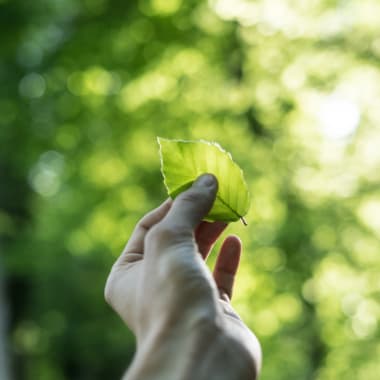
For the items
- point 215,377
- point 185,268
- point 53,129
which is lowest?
point 53,129

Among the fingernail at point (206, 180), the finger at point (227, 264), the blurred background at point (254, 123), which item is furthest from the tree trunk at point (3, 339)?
the fingernail at point (206, 180)

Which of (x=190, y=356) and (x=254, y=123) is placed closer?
(x=190, y=356)

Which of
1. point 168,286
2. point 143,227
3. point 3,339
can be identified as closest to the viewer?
point 168,286

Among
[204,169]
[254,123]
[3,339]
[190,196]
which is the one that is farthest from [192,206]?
[3,339]

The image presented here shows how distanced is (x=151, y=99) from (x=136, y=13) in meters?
1.13

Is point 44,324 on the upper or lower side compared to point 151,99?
lower

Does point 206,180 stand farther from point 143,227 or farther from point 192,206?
point 143,227

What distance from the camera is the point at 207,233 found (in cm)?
182

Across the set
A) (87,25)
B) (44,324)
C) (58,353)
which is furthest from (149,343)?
(58,353)

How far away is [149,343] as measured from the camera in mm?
1348

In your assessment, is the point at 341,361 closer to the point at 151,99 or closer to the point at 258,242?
the point at 258,242

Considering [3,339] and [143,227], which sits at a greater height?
[143,227]

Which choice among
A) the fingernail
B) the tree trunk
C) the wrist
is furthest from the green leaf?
the tree trunk

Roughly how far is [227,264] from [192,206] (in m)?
0.43
